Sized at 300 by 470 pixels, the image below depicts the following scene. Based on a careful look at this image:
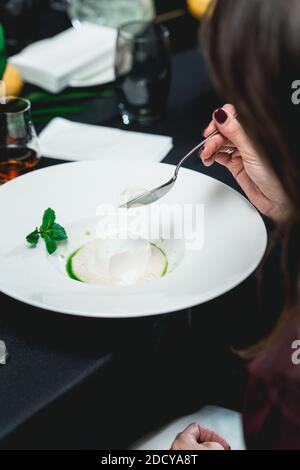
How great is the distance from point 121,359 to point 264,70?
37cm

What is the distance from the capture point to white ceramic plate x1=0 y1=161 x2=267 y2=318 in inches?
27.3

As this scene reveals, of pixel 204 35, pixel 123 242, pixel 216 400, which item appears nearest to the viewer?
pixel 204 35

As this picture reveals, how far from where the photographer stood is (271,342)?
672 millimetres

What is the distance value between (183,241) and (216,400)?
0.46 m

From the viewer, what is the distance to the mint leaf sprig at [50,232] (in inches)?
32.0

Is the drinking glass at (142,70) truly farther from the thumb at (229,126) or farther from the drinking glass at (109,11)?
the drinking glass at (109,11)

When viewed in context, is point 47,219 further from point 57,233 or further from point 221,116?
point 221,116

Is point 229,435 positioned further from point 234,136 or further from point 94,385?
point 234,136

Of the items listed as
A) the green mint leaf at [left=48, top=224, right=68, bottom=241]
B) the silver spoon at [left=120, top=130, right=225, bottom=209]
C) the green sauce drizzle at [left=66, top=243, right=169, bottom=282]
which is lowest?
the green sauce drizzle at [left=66, top=243, right=169, bottom=282]

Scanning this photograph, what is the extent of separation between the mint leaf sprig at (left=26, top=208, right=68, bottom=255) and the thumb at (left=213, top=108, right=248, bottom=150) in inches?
11.3

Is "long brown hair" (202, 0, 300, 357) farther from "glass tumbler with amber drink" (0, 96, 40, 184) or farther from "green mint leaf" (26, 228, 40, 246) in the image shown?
"glass tumbler with amber drink" (0, 96, 40, 184)

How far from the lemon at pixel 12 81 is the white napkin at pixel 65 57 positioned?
0.19 feet

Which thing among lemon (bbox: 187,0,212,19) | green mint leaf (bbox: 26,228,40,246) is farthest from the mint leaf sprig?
lemon (bbox: 187,0,212,19)
